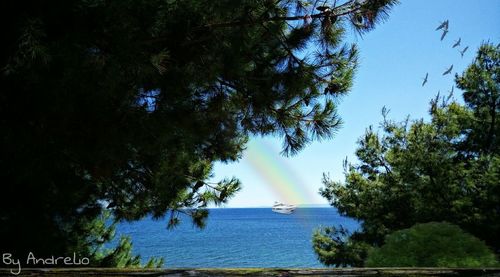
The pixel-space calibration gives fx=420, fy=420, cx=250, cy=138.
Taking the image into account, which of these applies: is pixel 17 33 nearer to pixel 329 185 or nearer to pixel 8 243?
pixel 8 243

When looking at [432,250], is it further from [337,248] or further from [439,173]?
[337,248]

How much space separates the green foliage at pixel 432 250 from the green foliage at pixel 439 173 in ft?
21.5

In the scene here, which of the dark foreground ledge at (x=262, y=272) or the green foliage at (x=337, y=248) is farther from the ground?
the green foliage at (x=337, y=248)

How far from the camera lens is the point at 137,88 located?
14.4 ft

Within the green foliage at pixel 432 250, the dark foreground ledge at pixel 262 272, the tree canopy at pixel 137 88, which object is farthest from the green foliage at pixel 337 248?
the dark foreground ledge at pixel 262 272

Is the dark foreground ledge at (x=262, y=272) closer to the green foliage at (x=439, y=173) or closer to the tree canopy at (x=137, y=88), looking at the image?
the tree canopy at (x=137, y=88)

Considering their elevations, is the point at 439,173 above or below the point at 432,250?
above

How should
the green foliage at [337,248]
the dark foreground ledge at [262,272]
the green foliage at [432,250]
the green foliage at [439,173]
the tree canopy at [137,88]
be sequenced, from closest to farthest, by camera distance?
the dark foreground ledge at [262,272] < the tree canopy at [137,88] < the green foliage at [432,250] < the green foliage at [439,173] < the green foliage at [337,248]

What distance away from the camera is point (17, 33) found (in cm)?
365

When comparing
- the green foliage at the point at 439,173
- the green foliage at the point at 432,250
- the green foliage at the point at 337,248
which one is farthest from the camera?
the green foliage at the point at 337,248

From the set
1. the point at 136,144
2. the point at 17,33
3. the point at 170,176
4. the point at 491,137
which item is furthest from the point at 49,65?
the point at 491,137

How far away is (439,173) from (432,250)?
8.05m

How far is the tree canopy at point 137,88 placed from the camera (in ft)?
12.3

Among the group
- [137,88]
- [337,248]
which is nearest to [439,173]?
[337,248]
